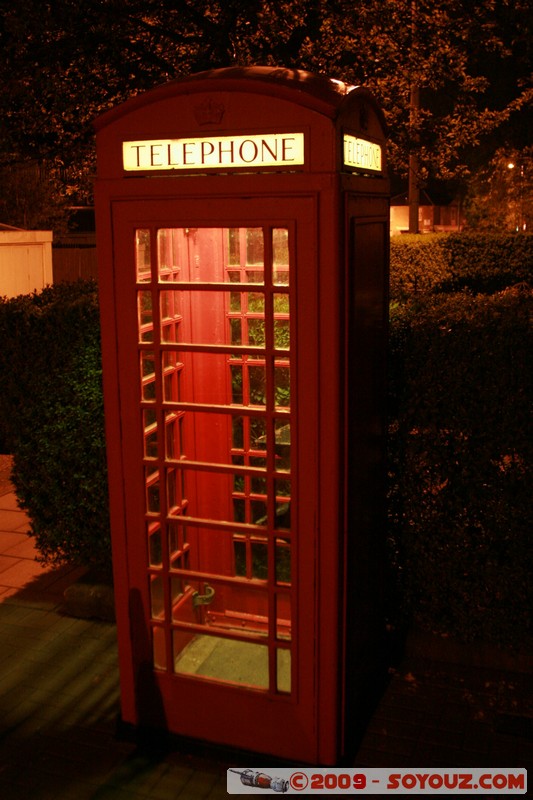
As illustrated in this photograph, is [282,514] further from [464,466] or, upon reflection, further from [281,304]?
[464,466]

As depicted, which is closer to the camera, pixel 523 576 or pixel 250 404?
pixel 250 404

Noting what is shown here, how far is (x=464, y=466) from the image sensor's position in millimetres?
4375

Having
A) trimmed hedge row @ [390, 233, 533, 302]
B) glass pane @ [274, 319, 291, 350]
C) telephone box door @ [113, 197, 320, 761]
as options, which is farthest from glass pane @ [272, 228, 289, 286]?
trimmed hedge row @ [390, 233, 533, 302]

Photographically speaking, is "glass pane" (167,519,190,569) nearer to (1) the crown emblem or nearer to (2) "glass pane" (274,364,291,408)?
(2) "glass pane" (274,364,291,408)

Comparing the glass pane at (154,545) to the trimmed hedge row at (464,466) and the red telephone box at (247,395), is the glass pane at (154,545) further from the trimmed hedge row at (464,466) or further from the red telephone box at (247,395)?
the trimmed hedge row at (464,466)

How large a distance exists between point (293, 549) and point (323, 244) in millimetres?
1282

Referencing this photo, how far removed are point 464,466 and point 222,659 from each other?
155 cm

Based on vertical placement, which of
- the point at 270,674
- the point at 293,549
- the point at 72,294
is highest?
the point at 72,294

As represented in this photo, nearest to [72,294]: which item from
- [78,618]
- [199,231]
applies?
[78,618]

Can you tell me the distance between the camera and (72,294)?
6559 mm

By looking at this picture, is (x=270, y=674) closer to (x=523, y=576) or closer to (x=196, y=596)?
(x=196, y=596)

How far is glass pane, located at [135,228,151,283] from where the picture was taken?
361 centimetres

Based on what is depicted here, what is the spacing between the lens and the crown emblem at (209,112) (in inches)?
133

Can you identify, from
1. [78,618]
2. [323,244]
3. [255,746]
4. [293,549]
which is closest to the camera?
[323,244]
